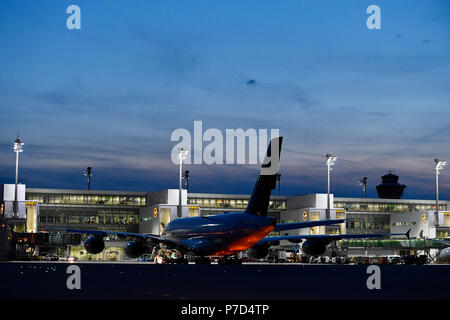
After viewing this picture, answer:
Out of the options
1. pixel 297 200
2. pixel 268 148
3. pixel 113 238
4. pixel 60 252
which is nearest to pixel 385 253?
pixel 297 200

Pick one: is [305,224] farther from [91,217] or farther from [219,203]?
[219,203]

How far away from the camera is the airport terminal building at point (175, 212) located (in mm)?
148375

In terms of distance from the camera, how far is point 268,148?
237ft

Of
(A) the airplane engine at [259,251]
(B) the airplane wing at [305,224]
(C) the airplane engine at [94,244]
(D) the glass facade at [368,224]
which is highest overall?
(D) the glass facade at [368,224]

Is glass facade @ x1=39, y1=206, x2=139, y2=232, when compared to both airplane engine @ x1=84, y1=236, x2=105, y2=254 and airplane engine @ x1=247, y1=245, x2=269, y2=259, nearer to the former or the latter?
airplane engine @ x1=84, y1=236, x2=105, y2=254

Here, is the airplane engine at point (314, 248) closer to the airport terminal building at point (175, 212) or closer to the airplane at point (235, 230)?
the airplane at point (235, 230)

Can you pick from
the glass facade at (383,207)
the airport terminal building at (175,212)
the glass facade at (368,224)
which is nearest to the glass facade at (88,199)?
the airport terminal building at (175,212)

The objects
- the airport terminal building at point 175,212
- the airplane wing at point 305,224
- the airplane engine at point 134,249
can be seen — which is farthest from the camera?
the airport terminal building at point 175,212

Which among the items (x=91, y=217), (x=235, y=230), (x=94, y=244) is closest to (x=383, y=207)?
(x=91, y=217)

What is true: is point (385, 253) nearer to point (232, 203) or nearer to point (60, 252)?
point (232, 203)

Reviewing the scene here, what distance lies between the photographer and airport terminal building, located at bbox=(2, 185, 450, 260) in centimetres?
14838
